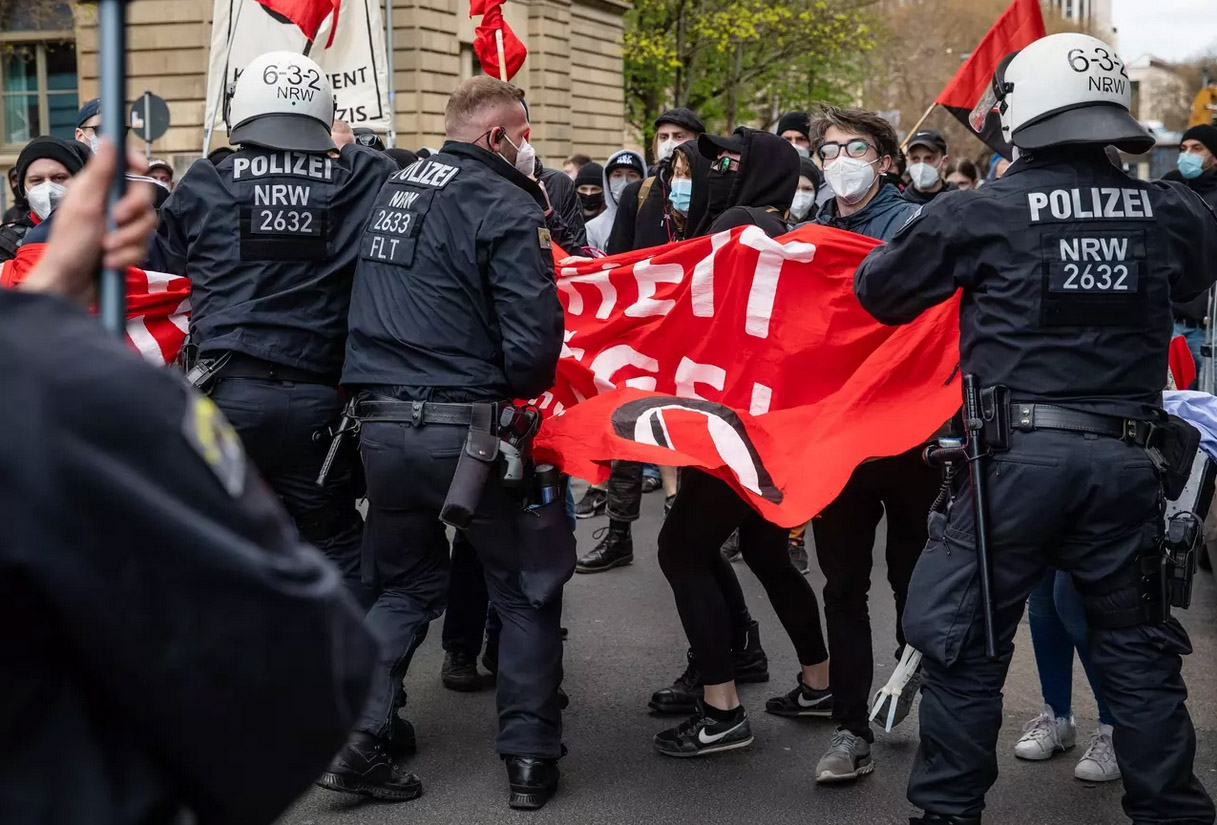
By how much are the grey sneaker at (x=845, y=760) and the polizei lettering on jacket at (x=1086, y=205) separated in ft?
6.35

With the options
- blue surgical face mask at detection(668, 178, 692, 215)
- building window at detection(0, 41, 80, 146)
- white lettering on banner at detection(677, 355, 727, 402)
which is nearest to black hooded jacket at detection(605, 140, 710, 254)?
blue surgical face mask at detection(668, 178, 692, 215)

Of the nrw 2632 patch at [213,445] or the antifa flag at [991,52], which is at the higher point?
the antifa flag at [991,52]

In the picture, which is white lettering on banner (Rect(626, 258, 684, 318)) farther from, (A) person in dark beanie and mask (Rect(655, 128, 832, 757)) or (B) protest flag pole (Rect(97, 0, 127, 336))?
(B) protest flag pole (Rect(97, 0, 127, 336))

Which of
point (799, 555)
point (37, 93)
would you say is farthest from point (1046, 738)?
point (37, 93)

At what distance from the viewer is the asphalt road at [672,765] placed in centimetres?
435

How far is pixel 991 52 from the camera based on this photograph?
6.41m

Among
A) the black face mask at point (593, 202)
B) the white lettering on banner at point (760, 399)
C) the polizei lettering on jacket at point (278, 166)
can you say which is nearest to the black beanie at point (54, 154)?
the polizei lettering on jacket at point (278, 166)

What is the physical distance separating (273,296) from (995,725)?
2.65 m

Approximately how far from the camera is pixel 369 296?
4492 mm

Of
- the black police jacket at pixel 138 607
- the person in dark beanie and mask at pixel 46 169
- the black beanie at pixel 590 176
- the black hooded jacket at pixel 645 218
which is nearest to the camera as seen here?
the black police jacket at pixel 138 607

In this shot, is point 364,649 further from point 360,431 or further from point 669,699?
point 669,699

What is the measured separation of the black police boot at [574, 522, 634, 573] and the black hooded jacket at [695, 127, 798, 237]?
2.79 m

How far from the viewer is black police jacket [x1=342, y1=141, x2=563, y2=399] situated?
4352 millimetres

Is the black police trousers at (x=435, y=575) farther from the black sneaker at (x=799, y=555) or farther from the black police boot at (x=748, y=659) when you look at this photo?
the black sneaker at (x=799, y=555)
